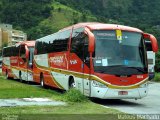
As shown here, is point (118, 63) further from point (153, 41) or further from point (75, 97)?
point (75, 97)

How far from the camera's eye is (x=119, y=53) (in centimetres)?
1622

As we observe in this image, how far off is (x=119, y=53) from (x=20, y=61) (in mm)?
17677

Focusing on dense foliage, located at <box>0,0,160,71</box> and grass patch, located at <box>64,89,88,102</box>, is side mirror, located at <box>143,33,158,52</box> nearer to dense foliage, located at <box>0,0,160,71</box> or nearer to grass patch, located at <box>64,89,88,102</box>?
grass patch, located at <box>64,89,88,102</box>

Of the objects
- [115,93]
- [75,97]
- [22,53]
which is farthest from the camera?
[22,53]

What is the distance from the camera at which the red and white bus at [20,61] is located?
30802 mm

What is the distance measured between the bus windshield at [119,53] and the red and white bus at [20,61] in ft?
46.2

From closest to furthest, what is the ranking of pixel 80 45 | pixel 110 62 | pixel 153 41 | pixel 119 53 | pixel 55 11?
pixel 110 62
pixel 119 53
pixel 153 41
pixel 80 45
pixel 55 11

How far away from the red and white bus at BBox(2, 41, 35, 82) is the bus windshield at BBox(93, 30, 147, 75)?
14.1m

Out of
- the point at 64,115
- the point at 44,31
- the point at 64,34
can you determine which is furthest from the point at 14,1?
the point at 64,115

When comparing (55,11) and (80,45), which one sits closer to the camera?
(80,45)

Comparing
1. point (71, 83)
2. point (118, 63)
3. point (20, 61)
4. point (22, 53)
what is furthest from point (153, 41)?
point (20, 61)

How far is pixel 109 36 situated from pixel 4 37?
5627 inches

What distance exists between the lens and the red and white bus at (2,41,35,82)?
3080cm

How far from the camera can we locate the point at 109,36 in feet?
54.1
